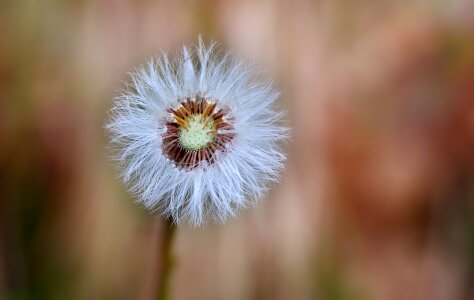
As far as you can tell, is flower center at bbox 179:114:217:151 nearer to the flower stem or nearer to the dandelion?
the dandelion

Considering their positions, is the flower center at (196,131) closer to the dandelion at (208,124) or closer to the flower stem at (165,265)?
the dandelion at (208,124)

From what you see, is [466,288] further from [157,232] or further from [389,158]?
[157,232]

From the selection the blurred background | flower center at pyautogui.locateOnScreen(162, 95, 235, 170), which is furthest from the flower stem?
flower center at pyautogui.locateOnScreen(162, 95, 235, 170)

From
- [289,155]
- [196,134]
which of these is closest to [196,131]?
[196,134]

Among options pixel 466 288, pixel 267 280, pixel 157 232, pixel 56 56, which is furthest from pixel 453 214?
pixel 56 56

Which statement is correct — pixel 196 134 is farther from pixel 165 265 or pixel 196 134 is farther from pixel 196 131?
pixel 165 265

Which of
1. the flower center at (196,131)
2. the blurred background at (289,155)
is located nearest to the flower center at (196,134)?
the flower center at (196,131)
